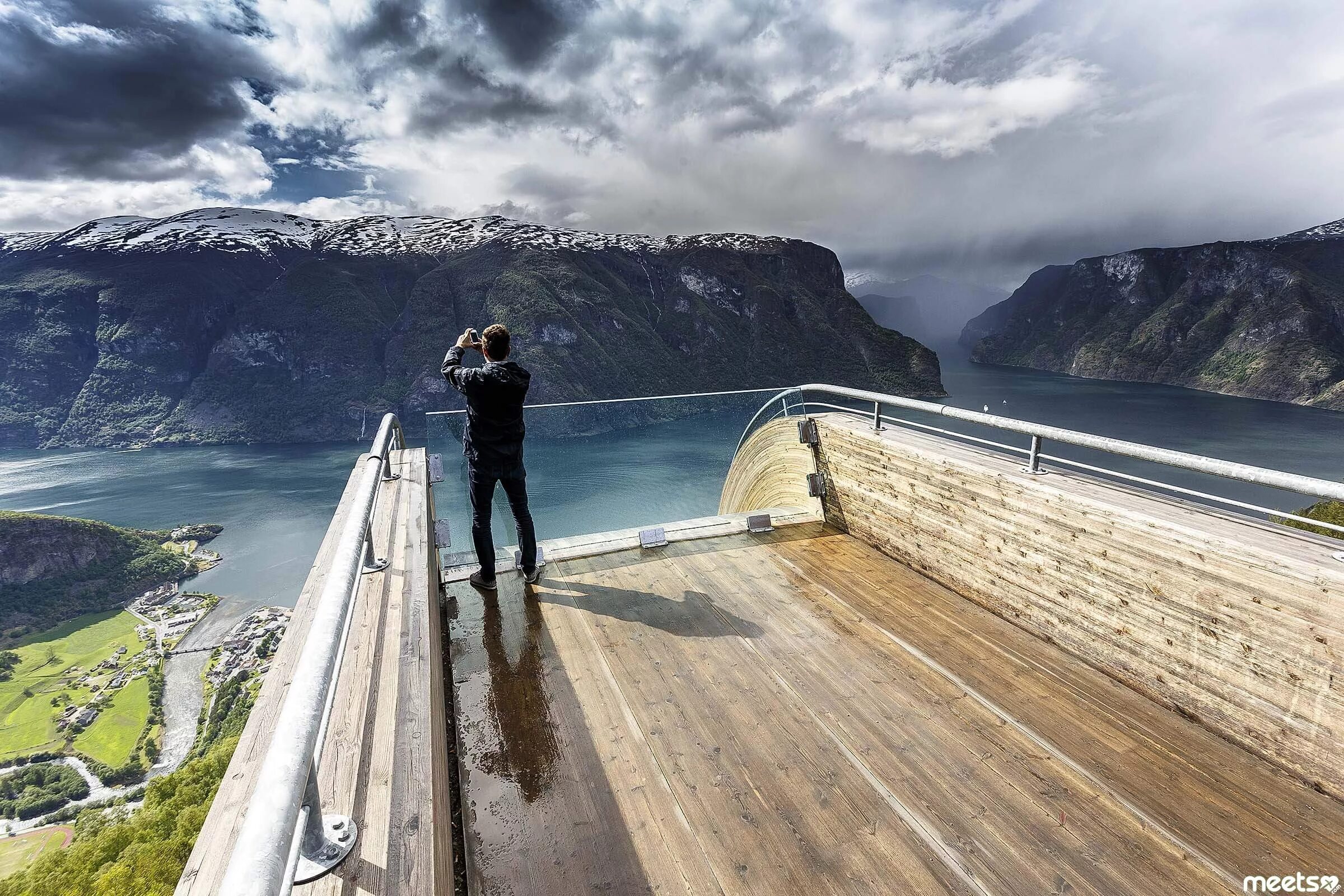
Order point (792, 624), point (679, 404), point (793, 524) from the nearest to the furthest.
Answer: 1. point (792, 624)
2. point (793, 524)
3. point (679, 404)

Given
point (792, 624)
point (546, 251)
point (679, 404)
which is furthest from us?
point (546, 251)

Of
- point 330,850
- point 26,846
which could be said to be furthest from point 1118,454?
point 26,846

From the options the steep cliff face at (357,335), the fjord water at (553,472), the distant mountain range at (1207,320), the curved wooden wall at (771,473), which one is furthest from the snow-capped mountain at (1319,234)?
the curved wooden wall at (771,473)

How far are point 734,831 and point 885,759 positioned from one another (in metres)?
0.74

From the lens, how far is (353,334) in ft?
445

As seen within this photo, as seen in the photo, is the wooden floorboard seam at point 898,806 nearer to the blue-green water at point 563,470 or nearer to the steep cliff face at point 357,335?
the blue-green water at point 563,470

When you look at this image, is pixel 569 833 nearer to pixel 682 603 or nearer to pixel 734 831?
pixel 734 831

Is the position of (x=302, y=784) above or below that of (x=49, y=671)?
above

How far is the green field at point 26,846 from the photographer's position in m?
41.1

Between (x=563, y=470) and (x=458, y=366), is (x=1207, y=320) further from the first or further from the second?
(x=458, y=366)

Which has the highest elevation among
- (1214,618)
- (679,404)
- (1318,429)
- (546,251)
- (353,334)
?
(546,251)

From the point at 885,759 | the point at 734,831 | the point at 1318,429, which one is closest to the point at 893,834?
the point at 885,759

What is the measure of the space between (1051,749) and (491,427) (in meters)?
3.18

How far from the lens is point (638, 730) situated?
103 inches
